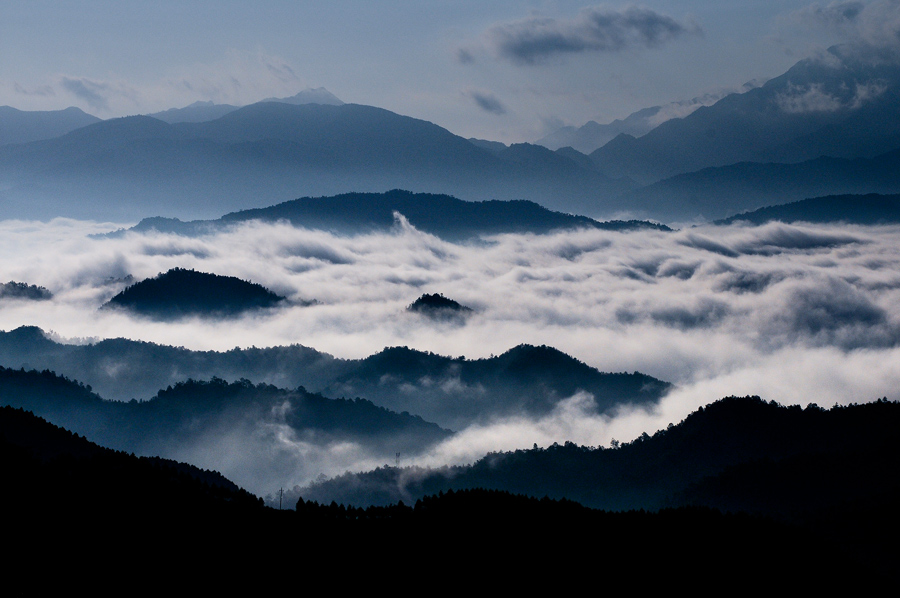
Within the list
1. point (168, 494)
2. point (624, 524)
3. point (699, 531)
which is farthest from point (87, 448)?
point (699, 531)

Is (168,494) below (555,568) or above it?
above

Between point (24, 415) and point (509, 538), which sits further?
point (24, 415)

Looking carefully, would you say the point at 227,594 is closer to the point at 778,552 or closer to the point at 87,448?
the point at 87,448

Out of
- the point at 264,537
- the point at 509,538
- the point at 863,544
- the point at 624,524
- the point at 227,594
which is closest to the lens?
the point at 227,594

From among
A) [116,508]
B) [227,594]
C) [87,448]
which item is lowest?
[227,594]

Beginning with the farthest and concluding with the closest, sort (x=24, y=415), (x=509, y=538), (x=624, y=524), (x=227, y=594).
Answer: (x=24, y=415)
(x=624, y=524)
(x=509, y=538)
(x=227, y=594)

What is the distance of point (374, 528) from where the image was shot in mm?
141500

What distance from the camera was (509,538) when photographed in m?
144

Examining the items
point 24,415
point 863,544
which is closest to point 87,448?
point 24,415

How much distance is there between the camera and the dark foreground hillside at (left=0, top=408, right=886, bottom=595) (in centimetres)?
12206

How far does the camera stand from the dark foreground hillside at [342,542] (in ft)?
400

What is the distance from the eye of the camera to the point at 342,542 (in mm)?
135000

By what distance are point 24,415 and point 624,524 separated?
12956cm

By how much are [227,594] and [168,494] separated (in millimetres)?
38045
